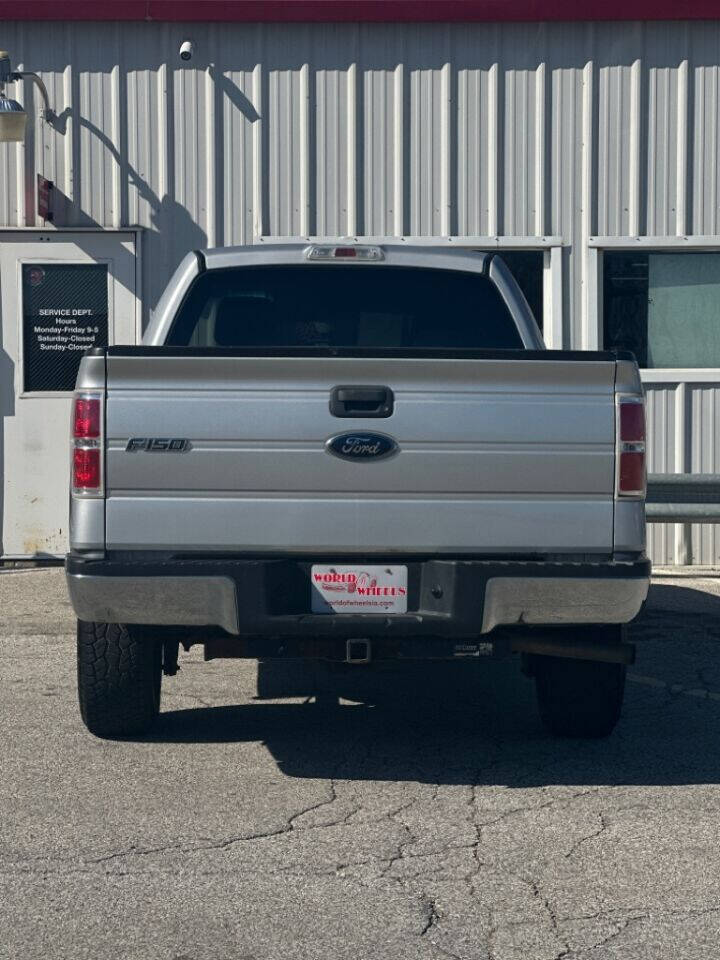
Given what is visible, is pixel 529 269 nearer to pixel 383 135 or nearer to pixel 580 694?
pixel 383 135

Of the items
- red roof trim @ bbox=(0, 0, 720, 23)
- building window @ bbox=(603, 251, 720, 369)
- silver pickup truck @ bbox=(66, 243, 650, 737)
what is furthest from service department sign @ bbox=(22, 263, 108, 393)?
silver pickup truck @ bbox=(66, 243, 650, 737)

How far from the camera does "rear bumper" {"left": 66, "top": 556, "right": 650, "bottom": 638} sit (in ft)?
18.1

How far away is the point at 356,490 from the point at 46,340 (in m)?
6.93

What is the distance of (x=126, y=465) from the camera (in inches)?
217

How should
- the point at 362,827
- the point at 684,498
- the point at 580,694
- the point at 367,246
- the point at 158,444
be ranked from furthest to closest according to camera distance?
the point at 684,498
the point at 367,246
the point at 580,694
the point at 158,444
the point at 362,827

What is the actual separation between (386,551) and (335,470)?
342 mm

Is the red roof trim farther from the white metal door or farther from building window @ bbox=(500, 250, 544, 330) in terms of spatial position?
building window @ bbox=(500, 250, 544, 330)

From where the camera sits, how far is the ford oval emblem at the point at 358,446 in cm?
554

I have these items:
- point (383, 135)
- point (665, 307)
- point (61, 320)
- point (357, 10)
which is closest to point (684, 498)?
point (665, 307)

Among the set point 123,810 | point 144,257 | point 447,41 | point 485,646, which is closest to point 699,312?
point 447,41

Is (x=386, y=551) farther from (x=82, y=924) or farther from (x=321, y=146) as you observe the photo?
(x=321, y=146)

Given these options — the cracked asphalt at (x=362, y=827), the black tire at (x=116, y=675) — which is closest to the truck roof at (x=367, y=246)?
the black tire at (x=116, y=675)

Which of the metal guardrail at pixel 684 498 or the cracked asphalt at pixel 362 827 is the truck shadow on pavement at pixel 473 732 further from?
the metal guardrail at pixel 684 498

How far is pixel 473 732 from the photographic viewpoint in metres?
6.77
